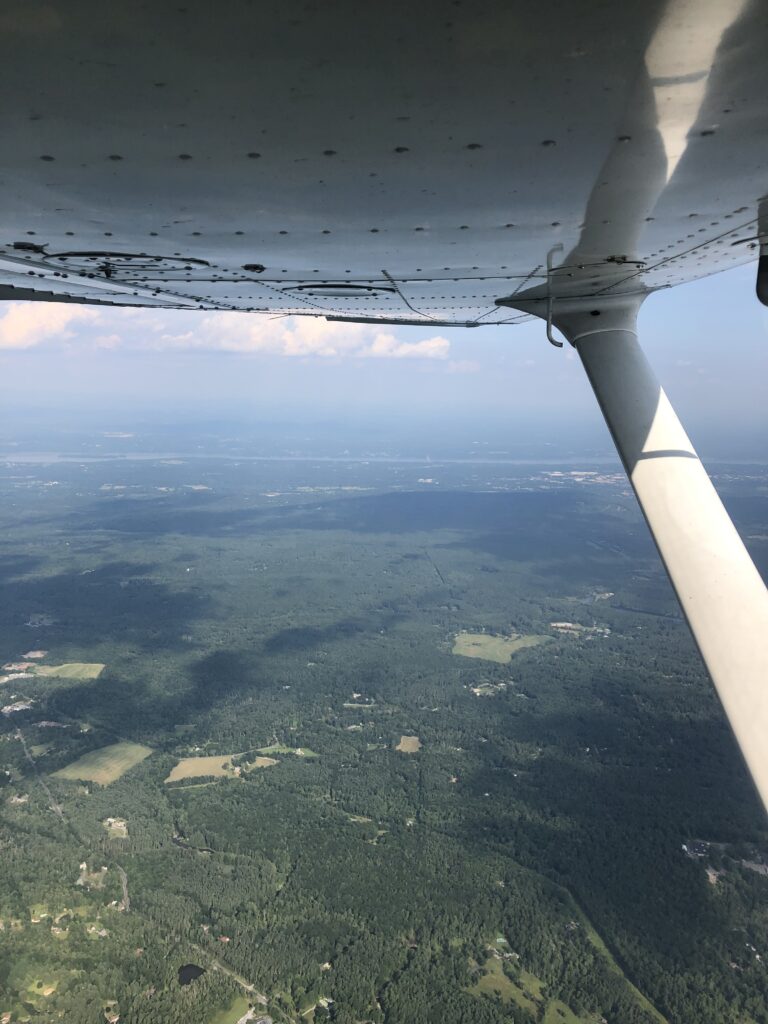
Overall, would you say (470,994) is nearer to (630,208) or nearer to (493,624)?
(630,208)

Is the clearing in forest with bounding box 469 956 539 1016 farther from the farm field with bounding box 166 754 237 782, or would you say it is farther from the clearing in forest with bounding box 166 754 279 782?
the farm field with bounding box 166 754 237 782

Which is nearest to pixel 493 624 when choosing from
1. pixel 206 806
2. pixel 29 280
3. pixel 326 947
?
pixel 206 806

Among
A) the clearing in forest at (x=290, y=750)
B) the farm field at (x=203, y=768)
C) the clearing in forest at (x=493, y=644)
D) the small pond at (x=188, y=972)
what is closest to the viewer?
the small pond at (x=188, y=972)

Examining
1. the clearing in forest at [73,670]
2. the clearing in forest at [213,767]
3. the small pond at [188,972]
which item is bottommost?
the small pond at [188,972]

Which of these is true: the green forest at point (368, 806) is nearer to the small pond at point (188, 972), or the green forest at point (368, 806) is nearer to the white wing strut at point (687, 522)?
the small pond at point (188, 972)

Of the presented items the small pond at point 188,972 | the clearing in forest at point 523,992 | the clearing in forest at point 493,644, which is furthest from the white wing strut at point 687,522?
the clearing in forest at point 493,644

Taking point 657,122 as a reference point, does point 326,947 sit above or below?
below
